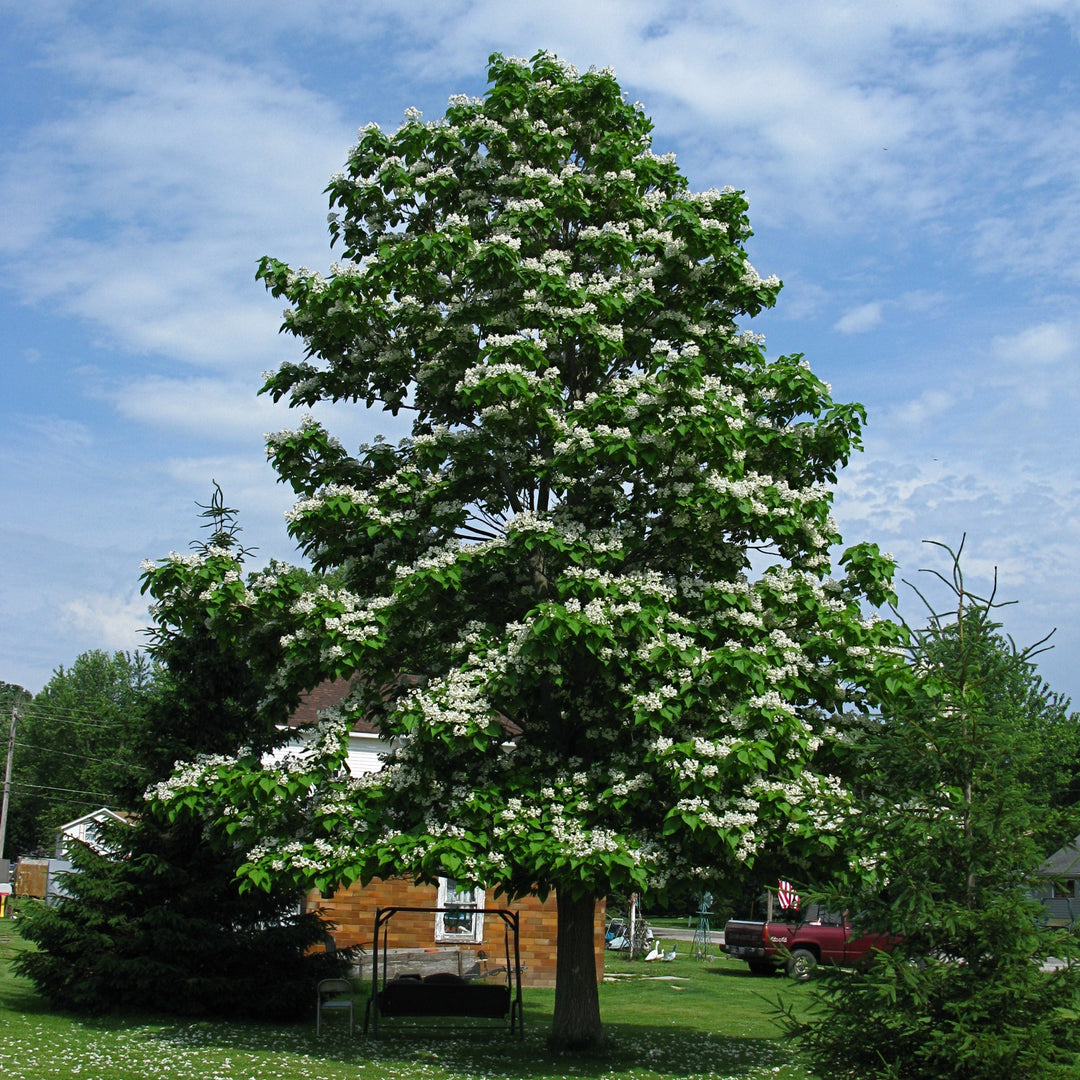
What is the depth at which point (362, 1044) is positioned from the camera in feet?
46.9

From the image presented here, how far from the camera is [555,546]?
39.0 feet


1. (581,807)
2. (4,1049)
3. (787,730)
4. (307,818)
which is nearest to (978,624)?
(787,730)

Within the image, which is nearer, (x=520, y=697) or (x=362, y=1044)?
(x=520, y=697)

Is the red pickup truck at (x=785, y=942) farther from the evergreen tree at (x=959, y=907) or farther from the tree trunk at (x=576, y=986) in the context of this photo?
the evergreen tree at (x=959, y=907)

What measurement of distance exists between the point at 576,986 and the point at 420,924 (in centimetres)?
941

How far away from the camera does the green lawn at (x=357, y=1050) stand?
37.6 ft

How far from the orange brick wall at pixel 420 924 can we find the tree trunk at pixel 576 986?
7.97 m

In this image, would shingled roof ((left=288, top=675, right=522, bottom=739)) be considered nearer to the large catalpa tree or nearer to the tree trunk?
the tree trunk

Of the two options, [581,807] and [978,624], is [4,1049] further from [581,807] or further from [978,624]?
[978,624]

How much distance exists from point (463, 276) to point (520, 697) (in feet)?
17.5

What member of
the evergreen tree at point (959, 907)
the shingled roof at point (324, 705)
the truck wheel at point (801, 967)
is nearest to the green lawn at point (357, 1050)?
the truck wheel at point (801, 967)

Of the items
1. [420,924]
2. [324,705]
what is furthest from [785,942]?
[324,705]

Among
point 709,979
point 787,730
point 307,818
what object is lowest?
point 709,979

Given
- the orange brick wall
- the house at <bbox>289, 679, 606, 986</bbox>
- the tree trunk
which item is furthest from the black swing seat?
the orange brick wall
